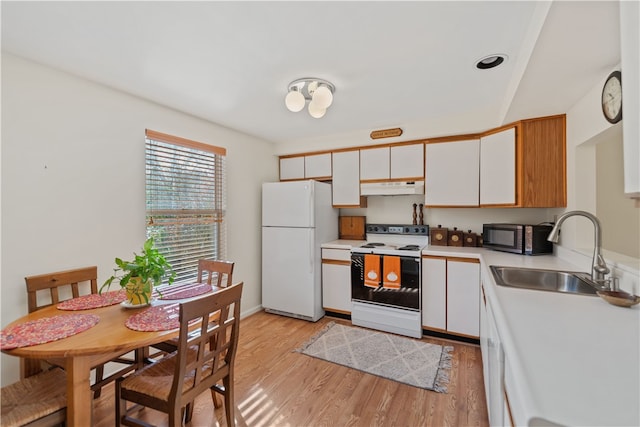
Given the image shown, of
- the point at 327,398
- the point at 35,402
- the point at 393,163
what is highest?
the point at 393,163

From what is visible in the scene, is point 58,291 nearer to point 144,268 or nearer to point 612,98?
point 144,268

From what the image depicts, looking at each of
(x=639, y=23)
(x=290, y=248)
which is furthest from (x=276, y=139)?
(x=639, y=23)

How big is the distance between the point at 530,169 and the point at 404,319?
1.87 metres

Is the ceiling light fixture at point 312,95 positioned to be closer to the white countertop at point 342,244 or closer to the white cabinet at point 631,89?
the white cabinet at point 631,89

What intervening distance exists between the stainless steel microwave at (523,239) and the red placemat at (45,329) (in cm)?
323

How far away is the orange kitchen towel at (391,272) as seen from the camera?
292 cm

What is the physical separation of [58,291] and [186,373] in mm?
1256

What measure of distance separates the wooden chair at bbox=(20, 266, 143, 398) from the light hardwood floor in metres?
0.28

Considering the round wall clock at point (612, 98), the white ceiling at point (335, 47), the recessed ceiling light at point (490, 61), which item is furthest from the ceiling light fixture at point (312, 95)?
the round wall clock at point (612, 98)

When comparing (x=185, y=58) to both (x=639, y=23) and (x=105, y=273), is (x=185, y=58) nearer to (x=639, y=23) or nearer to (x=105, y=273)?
(x=105, y=273)

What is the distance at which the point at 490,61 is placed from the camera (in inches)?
72.8

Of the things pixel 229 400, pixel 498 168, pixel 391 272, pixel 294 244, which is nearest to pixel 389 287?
pixel 391 272

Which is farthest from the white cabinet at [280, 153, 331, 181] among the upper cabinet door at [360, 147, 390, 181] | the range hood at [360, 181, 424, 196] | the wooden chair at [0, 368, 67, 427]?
the wooden chair at [0, 368, 67, 427]

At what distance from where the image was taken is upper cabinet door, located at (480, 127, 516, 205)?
2590 mm
